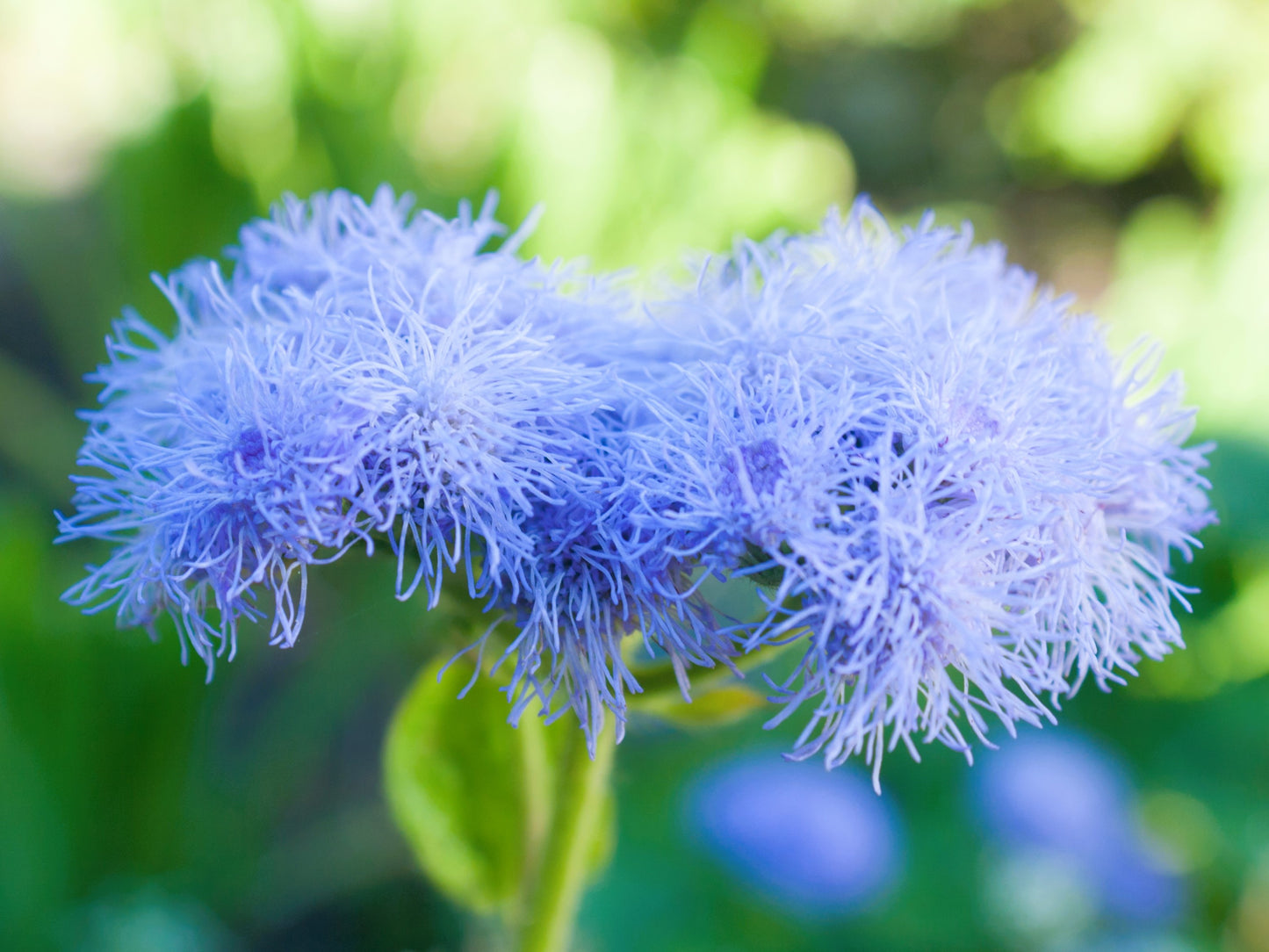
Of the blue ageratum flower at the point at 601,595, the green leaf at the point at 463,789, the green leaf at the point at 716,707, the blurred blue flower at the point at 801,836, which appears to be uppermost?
the blue ageratum flower at the point at 601,595

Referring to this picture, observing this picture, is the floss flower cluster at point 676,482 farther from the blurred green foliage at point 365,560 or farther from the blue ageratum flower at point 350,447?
the blurred green foliage at point 365,560

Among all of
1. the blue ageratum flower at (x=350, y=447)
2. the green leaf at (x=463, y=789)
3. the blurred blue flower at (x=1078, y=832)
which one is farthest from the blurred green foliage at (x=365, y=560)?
the blue ageratum flower at (x=350, y=447)

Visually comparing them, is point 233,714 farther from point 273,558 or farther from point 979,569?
point 979,569

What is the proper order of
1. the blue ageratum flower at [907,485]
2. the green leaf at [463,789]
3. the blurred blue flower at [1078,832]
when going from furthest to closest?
the blurred blue flower at [1078,832], the green leaf at [463,789], the blue ageratum flower at [907,485]

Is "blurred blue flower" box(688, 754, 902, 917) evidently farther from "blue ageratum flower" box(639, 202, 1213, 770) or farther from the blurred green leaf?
"blue ageratum flower" box(639, 202, 1213, 770)

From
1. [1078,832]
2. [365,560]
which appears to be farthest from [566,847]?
[1078,832]

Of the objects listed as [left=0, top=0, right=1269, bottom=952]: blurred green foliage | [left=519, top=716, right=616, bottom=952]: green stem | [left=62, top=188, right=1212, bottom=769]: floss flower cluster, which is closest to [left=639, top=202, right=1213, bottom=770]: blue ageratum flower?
[left=62, top=188, right=1212, bottom=769]: floss flower cluster
